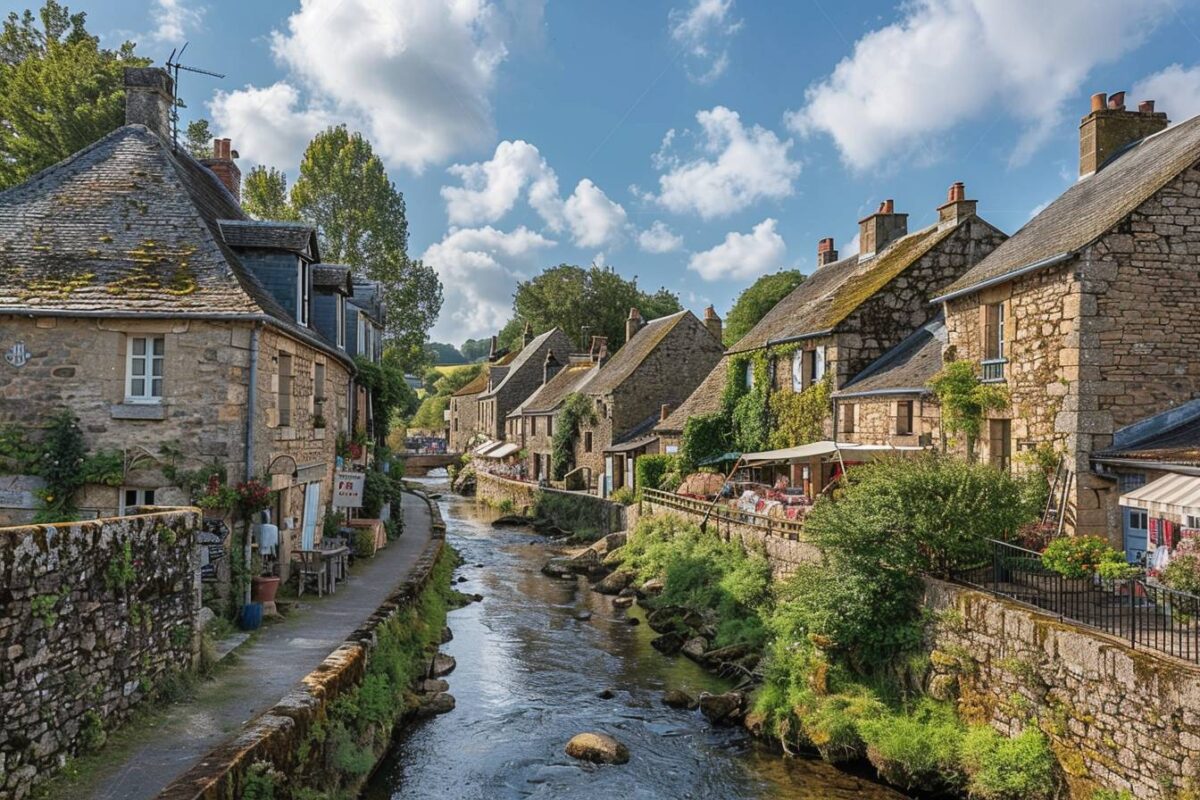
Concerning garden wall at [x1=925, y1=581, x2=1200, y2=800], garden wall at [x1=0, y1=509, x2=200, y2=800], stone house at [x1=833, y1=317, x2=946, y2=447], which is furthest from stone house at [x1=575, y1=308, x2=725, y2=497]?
garden wall at [x1=0, y1=509, x2=200, y2=800]

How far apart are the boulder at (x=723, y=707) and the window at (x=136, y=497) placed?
908 cm

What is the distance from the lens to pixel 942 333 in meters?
20.7

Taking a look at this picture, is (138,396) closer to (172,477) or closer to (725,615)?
(172,477)

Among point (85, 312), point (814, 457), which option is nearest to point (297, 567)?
point (85, 312)

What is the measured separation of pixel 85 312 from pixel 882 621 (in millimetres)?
12480

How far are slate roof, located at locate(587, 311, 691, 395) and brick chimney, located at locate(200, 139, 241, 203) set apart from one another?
689 inches

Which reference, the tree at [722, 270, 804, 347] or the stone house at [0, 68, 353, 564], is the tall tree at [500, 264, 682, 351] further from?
the stone house at [0, 68, 353, 564]

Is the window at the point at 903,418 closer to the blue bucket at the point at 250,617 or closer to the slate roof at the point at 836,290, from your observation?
the slate roof at the point at 836,290

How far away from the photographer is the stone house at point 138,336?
1252cm

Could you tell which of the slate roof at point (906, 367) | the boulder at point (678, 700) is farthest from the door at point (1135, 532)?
the boulder at point (678, 700)

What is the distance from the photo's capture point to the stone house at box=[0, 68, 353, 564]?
41.1 ft

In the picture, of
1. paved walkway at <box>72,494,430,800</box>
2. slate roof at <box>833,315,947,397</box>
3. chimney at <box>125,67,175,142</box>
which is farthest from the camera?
slate roof at <box>833,315,947,397</box>

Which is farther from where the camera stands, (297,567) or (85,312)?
(297,567)

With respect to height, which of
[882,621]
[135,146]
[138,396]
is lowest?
[882,621]
